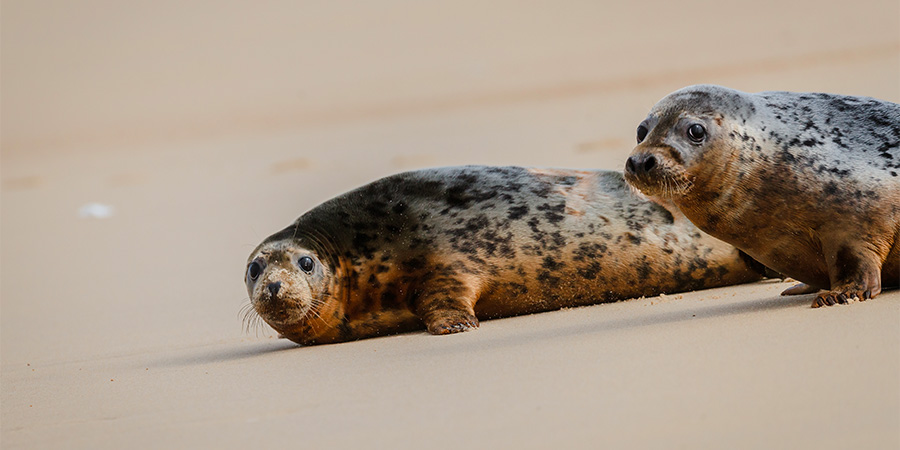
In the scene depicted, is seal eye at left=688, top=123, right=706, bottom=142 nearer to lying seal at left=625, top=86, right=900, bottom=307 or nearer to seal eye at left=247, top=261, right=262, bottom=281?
lying seal at left=625, top=86, right=900, bottom=307

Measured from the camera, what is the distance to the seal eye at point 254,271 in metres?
4.90

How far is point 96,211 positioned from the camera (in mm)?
11180

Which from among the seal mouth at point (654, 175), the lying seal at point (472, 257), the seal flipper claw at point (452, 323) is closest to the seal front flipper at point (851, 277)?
the seal mouth at point (654, 175)

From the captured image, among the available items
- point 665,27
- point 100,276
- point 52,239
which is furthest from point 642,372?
point 665,27

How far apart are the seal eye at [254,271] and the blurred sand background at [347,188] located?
0.32 m

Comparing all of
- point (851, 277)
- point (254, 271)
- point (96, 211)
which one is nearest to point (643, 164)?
point (851, 277)

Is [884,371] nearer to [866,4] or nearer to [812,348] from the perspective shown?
[812,348]

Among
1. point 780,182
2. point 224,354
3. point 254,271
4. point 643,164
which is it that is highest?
point 643,164

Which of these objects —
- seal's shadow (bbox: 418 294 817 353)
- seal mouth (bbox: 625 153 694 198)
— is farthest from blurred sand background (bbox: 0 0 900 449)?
seal mouth (bbox: 625 153 694 198)

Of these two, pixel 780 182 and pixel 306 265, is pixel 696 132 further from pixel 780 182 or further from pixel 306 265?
pixel 306 265

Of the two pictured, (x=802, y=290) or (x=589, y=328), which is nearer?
(x=589, y=328)

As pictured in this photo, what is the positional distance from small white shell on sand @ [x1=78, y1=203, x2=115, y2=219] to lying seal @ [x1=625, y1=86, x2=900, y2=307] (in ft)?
25.9

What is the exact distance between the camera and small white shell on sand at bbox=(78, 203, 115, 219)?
1098 cm

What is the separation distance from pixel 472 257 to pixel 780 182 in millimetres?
1411
